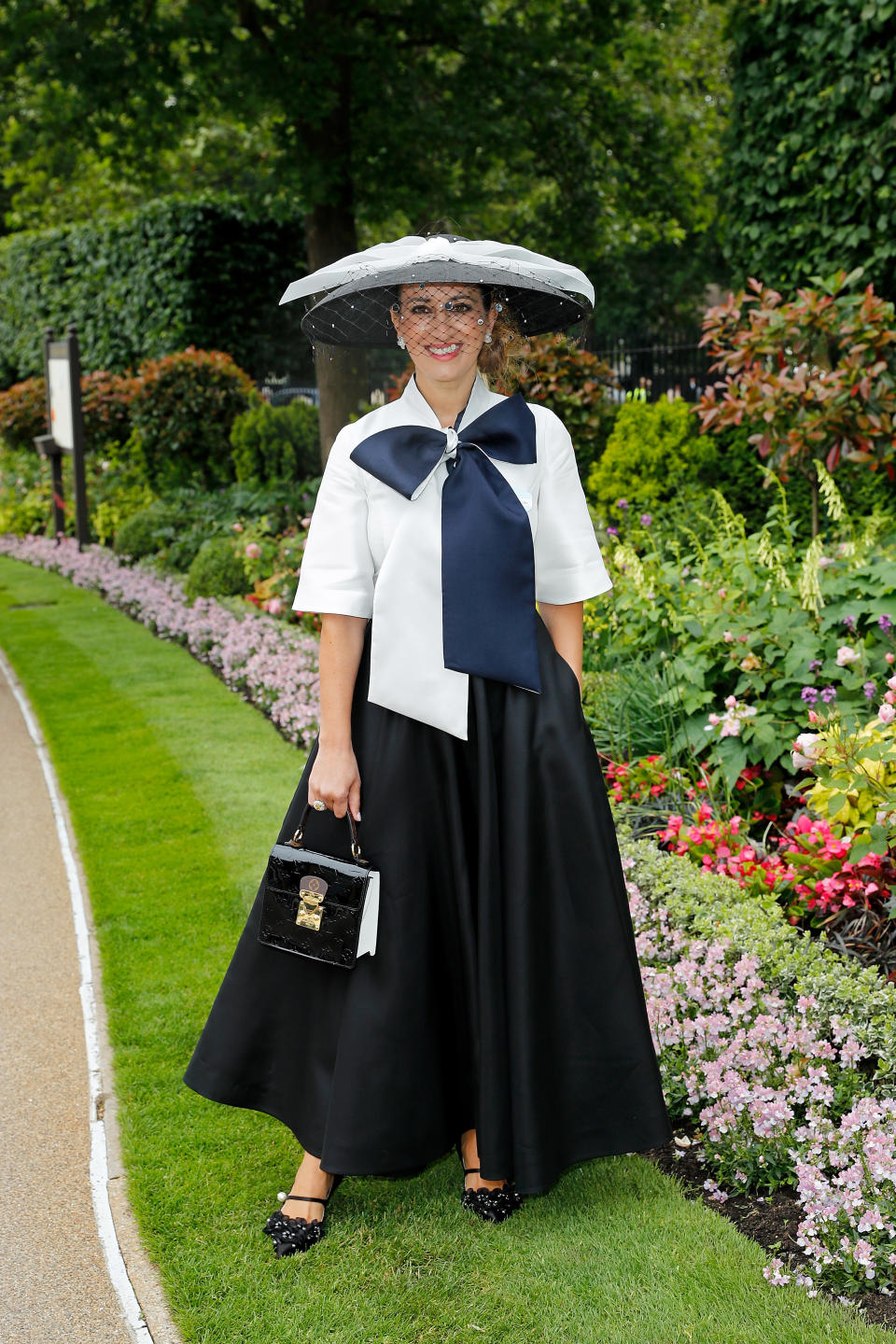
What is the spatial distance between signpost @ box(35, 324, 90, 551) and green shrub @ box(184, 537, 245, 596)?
330 centimetres

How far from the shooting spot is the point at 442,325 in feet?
A: 7.80

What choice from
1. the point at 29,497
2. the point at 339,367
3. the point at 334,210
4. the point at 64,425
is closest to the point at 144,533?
the point at 64,425

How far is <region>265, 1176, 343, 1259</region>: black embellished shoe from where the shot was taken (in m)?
2.47

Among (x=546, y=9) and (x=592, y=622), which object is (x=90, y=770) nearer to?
(x=592, y=622)

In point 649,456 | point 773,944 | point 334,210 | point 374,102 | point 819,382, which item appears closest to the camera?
point 773,944

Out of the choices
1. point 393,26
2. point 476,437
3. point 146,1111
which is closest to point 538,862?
point 476,437

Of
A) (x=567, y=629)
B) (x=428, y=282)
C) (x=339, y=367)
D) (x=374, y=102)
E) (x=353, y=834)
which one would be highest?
(x=374, y=102)

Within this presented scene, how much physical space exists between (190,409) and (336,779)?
32.9ft

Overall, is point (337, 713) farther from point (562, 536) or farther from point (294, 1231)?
point (294, 1231)

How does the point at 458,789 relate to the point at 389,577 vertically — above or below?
below

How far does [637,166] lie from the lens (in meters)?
11.6

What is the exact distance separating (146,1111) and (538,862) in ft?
4.40

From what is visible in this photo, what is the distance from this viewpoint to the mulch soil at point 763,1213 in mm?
2262

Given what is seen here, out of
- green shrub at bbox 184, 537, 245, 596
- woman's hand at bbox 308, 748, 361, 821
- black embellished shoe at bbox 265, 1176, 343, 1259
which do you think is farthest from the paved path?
green shrub at bbox 184, 537, 245, 596
